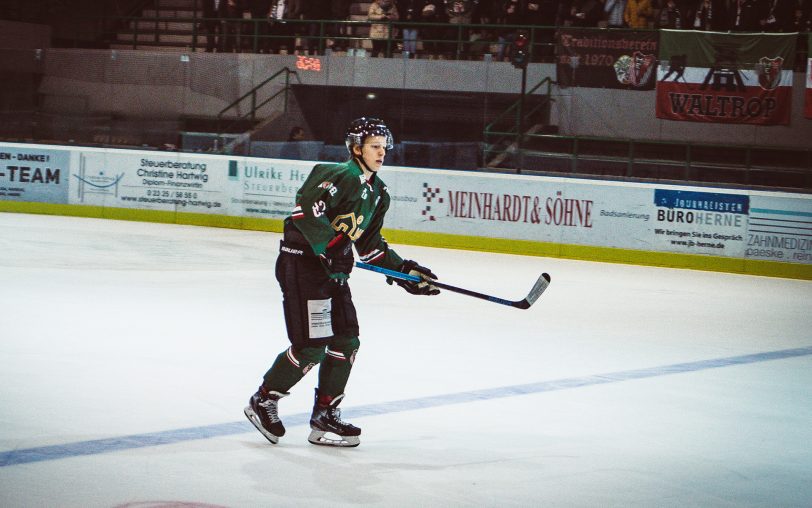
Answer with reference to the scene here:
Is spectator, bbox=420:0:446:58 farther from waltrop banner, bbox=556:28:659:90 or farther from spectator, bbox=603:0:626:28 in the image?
spectator, bbox=603:0:626:28

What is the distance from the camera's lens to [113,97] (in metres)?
19.4

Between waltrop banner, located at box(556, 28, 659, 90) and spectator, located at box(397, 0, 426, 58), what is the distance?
115 inches

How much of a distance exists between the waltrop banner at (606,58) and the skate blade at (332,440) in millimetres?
11896

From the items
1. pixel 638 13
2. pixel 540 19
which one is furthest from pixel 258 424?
pixel 540 19

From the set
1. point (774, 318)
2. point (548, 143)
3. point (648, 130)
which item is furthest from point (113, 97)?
point (774, 318)

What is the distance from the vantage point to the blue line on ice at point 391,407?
4.74m

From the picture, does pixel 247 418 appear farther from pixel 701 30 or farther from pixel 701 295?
pixel 701 30

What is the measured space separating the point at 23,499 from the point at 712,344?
595 centimetres

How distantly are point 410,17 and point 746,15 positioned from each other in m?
5.66

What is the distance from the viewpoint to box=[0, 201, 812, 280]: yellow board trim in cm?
1366

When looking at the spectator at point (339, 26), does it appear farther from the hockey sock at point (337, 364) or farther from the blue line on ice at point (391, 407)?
the hockey sock at point (337, 364)

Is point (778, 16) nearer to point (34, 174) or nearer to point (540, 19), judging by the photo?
point (540, 19)

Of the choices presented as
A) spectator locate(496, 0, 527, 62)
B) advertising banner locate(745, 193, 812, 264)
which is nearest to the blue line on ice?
advertising banner locate(745, 193, 812, 264)

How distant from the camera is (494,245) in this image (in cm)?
1479
